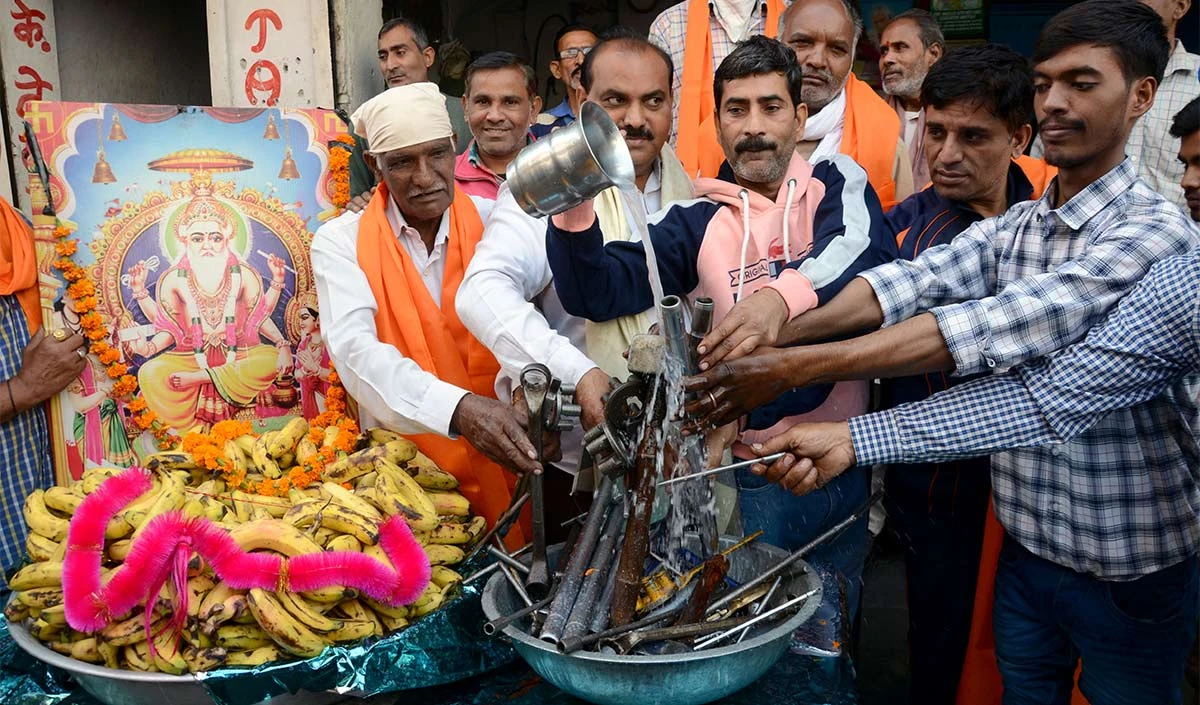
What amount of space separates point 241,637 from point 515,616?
1.72ft

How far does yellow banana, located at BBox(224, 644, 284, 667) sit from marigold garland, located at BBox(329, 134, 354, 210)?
1740mm

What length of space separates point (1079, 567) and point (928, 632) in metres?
0.76

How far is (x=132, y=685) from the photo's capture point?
5.52 feet

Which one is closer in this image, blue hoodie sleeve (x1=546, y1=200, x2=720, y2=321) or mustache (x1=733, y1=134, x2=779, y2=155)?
blue hoodie sleeve (x1=546, y1=200, x2=720, y2=321)

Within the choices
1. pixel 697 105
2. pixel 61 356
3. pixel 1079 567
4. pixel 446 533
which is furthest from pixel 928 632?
pixel 61 356

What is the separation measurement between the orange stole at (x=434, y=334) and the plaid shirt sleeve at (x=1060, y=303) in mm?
1255

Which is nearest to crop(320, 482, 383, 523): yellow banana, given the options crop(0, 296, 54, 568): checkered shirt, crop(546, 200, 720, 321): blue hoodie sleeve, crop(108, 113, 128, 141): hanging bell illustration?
crop(546, 200, 720, 321): blue hoodie sleeve

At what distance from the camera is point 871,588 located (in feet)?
13.6

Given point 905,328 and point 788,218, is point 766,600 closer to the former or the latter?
point 905,328

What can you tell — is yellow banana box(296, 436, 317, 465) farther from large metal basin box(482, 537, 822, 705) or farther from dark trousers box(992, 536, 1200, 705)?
dark trousers box(992, 536, 1200, 705)

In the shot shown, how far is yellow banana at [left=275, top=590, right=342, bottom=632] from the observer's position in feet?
5.69

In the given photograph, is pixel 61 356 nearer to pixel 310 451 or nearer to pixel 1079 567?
pixel 310 451

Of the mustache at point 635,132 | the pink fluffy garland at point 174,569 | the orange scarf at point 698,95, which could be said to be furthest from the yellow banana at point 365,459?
the orange scarf at point 698,95

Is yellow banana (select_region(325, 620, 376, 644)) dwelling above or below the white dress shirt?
below
